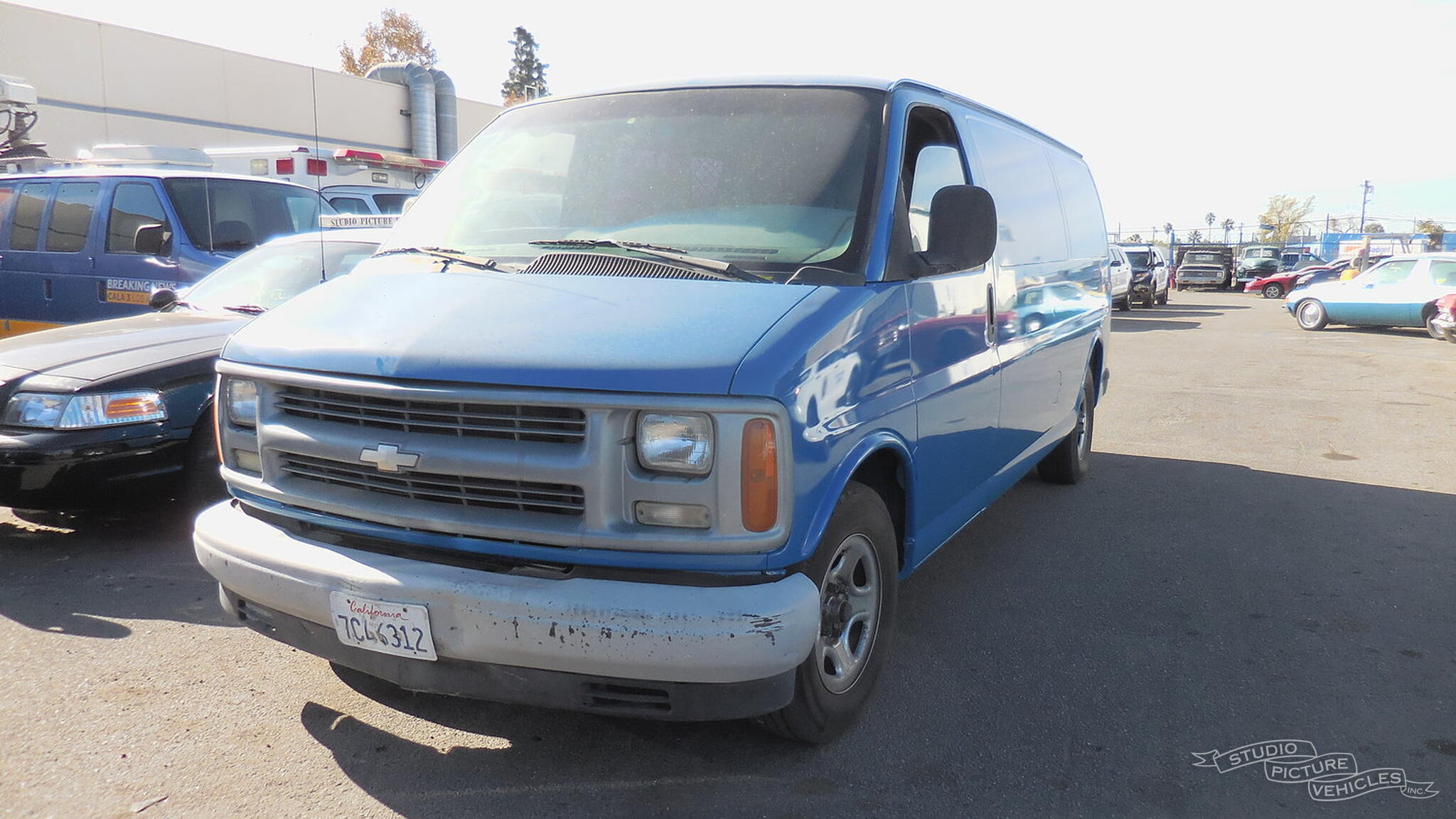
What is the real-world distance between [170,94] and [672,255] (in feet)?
85.3

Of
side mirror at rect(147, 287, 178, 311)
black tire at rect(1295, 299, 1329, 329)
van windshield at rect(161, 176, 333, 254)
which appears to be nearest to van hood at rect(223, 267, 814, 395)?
side mirror at rect(147, 287, 178, 311)

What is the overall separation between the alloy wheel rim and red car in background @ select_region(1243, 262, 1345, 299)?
123ft

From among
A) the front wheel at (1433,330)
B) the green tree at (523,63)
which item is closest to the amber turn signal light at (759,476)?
the front wheel at (1433,330)

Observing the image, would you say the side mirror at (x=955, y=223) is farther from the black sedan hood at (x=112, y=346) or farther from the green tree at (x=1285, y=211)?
the green tree at (x=1285, y=211)

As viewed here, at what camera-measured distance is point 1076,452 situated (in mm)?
6723

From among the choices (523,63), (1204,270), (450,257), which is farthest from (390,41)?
(450,257)

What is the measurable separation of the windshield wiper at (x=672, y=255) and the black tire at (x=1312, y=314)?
70.7 feet

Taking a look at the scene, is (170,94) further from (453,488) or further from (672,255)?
(453,488)

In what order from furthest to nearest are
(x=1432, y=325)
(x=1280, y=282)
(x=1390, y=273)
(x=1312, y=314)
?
(x=1280, y=282), (x=1312, y=314), (x=1390, y=273), (x=1432, y=325)

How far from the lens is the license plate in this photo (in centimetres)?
271

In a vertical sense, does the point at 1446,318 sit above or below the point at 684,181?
below

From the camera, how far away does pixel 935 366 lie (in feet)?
12.1

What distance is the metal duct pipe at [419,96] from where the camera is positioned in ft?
91.2

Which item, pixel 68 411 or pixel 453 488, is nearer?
pixel 453 488
